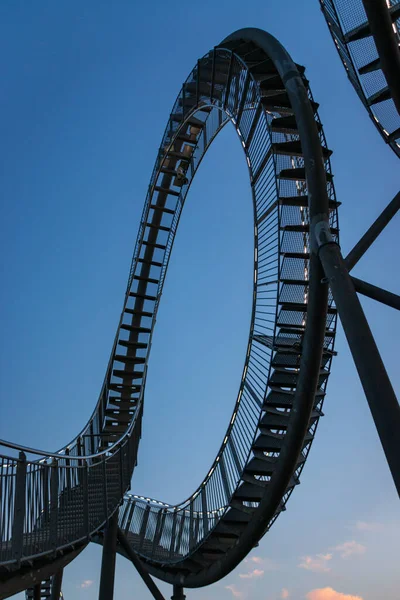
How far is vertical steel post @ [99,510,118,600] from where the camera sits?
11047mm

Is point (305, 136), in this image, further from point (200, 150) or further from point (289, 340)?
point (200, 150)

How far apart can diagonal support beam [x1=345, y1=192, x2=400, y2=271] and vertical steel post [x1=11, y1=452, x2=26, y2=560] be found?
144 inches

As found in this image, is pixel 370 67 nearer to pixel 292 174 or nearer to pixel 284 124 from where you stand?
pixel 292 174

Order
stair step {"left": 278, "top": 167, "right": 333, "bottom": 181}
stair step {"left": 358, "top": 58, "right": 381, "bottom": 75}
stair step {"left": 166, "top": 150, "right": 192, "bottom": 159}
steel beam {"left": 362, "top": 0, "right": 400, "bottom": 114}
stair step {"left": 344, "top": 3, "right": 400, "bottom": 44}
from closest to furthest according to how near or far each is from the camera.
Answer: steel beam {"left": 362, "top": 0, "right": 400, "bottom": 114} < stair step {"left": 344, "top": 3, "right": 400, "bottom": 44} < stair step {"left": 358, "top": 58, "right": 381, "bottom": 75} < stair step {"left": 278, "top": 167, "right": 333, "bottom": 181} < stair step {"left": 166, "top": 150, "right": 192, "bottom": 159}

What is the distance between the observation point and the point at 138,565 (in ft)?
40.7

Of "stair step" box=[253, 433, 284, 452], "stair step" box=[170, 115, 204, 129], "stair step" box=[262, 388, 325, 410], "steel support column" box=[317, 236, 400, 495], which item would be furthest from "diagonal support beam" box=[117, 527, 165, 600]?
"stair step" box=[170, 115, 204, 129]

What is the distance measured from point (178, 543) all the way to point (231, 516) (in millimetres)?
2769

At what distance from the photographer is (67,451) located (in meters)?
12.9

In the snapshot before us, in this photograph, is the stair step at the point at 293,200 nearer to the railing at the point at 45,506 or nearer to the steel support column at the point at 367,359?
the steel support column at the point at 367,359

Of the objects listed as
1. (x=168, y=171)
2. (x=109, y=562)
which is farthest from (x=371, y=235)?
(x=168, y=171)

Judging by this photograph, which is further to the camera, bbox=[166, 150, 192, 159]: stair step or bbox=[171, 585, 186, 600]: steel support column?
bbox=[166, 150, 192, 159]: stair step

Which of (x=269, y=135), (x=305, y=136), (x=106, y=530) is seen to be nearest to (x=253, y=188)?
(x=269, y=135)

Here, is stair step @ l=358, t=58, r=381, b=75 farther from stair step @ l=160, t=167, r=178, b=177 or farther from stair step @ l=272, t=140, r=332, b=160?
stair step @ l=160, t=167, r=178, b=177

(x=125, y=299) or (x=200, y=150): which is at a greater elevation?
(x=200, y=150)
